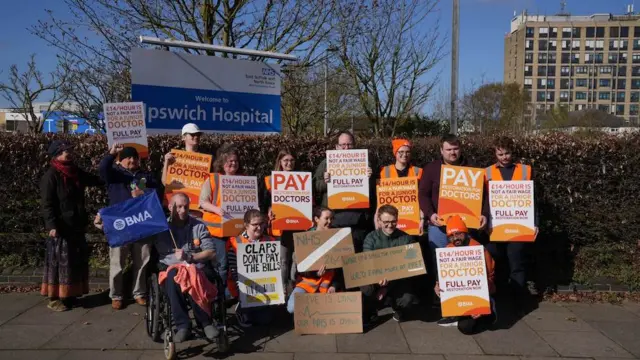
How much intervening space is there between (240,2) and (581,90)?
149m

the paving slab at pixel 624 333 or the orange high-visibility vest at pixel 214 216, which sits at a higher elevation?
the orange high-visibility vest at pixel 214 216

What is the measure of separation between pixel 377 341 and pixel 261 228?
1.58 meters

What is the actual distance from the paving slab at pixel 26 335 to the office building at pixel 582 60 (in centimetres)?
14285

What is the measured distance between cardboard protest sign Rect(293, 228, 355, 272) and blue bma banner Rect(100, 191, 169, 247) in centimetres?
141

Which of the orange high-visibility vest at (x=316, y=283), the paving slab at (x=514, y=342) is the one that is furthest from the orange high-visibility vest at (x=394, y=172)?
the paving slab at (x=514, y=342)

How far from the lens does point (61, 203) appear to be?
5.93 meters

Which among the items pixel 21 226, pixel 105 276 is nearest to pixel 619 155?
pixel 105 276

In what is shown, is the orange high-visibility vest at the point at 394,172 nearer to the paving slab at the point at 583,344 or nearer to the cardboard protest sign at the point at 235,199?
the cardboard protest sign at the point at 235,199

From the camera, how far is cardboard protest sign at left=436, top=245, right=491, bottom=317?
5480 millimetres

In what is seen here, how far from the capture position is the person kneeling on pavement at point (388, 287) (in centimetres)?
573

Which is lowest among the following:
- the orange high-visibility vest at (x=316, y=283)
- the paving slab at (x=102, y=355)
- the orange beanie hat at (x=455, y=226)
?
the paving slab at (x=102, y=355)

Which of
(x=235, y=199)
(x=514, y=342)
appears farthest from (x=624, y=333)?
(x=235, y=199)

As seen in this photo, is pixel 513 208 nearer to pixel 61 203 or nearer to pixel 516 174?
pixel 516 174

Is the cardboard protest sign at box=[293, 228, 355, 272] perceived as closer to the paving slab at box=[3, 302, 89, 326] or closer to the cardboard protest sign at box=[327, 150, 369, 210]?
the cardboard protest sign at box=[327, 150, 369, 210]
